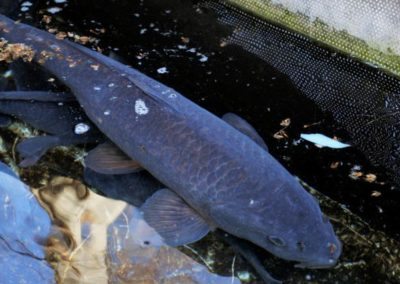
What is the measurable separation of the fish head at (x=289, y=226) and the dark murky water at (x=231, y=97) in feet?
0.58

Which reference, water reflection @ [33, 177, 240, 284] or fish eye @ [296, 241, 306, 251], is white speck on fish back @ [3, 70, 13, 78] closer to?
water reflection @ [33, 177, 240, 284]

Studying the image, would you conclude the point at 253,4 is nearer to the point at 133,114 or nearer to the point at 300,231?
the point at 133,114

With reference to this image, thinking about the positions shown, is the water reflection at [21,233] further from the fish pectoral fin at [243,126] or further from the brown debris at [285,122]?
the brown debris at [285,122]

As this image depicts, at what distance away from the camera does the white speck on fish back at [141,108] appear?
2668 mm

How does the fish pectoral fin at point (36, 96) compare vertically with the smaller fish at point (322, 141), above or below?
below

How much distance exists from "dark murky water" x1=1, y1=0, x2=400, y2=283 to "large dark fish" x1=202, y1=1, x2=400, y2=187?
7 cm

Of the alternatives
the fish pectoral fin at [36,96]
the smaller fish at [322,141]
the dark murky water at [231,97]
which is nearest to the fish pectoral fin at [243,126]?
the dark murky water at [231,97]

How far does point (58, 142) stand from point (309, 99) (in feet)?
4.79

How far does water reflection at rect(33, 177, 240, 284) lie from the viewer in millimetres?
2480

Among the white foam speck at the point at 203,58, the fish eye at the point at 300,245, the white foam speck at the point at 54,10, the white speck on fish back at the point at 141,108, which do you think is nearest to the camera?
the fish eye at the point at 300,245

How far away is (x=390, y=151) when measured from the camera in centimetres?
299

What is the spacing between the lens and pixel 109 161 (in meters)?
2.80

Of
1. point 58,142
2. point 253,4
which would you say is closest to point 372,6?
point 253,4

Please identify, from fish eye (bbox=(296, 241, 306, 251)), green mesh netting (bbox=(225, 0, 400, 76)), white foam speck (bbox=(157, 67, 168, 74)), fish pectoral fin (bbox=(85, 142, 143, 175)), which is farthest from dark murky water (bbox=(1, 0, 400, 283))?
green mesh netting (bbox=(225, 0, 400, 76))
